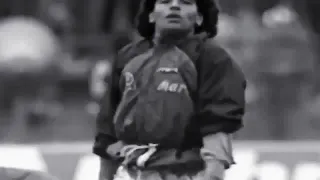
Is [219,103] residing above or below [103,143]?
above

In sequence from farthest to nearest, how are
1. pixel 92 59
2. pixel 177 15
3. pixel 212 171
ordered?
pixel 92 59
pixel 177 15
pixel 212 171

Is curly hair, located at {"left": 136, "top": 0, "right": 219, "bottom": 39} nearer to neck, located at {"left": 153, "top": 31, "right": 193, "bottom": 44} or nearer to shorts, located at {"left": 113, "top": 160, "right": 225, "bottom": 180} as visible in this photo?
neck, located at {"left": 153, "top": 31, "right": 193, "bottom": 44}

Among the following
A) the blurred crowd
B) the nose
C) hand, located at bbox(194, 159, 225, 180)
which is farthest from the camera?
the blurred crowd

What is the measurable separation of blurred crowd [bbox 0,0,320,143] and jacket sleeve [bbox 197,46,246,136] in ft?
13.4

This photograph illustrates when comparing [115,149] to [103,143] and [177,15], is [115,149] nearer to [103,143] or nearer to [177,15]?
[103,143]

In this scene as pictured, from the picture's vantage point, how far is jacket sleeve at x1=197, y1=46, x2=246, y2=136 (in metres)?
1.69

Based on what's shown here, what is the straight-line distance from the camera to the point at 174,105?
170cm

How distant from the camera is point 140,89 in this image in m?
1.75

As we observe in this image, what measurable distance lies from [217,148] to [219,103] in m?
0.13

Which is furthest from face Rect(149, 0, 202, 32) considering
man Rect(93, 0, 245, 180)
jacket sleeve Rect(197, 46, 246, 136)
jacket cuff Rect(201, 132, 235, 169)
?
jacket cuff Rect(201, 132, 235, 169)

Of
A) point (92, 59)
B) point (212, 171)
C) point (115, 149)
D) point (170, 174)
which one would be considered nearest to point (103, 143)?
point (115, 149)

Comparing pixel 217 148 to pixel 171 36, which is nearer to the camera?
pixel 217 148

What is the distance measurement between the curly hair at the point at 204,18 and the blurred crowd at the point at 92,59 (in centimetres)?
389

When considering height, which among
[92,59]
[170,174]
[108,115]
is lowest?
[92,59]
